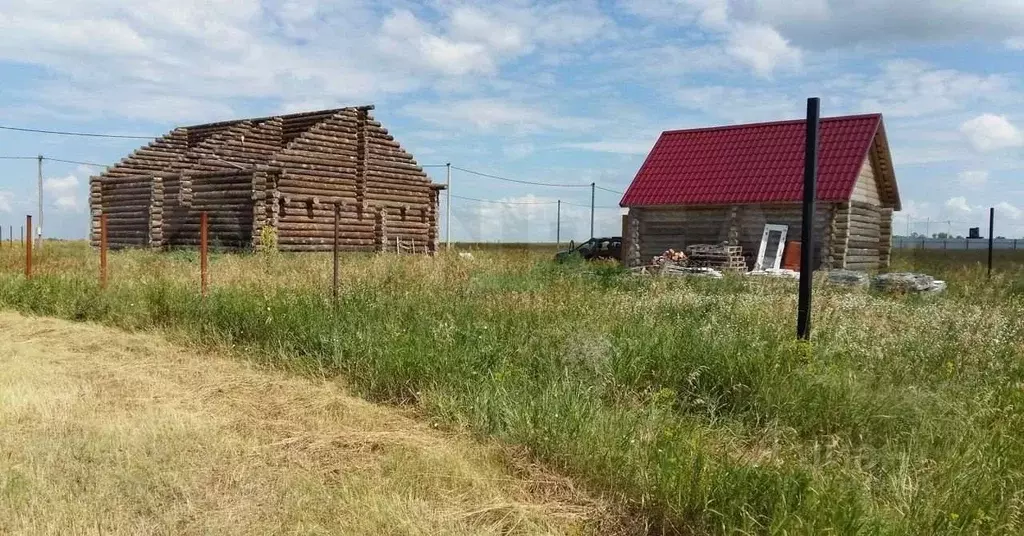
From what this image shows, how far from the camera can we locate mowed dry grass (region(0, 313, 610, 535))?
379cm

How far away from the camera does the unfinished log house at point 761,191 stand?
20.6m

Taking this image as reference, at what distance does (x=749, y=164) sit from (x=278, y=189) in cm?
1549

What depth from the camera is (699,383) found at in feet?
18.5

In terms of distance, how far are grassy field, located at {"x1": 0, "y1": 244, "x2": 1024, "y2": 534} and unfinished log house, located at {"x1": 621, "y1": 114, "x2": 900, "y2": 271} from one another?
11.3 meters

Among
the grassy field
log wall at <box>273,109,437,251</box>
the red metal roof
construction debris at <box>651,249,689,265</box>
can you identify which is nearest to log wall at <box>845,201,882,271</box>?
the red metal roof

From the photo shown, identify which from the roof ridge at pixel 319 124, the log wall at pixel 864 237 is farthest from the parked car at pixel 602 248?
the roof ridge at pixel 319 124

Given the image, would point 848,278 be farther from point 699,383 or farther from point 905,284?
point 699,383

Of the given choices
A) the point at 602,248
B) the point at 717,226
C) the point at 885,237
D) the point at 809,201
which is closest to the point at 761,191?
the point at 717,226

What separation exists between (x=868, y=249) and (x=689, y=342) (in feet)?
63.6

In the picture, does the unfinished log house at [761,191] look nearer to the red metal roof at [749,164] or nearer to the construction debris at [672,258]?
the red metal roof at [749,164]

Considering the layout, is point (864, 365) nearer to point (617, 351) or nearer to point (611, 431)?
point (617, 351)

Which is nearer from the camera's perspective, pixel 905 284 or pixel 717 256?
pixel 905 284

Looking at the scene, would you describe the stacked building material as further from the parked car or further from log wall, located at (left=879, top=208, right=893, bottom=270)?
the parked car

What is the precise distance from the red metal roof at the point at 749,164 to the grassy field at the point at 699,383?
11.5 meters
